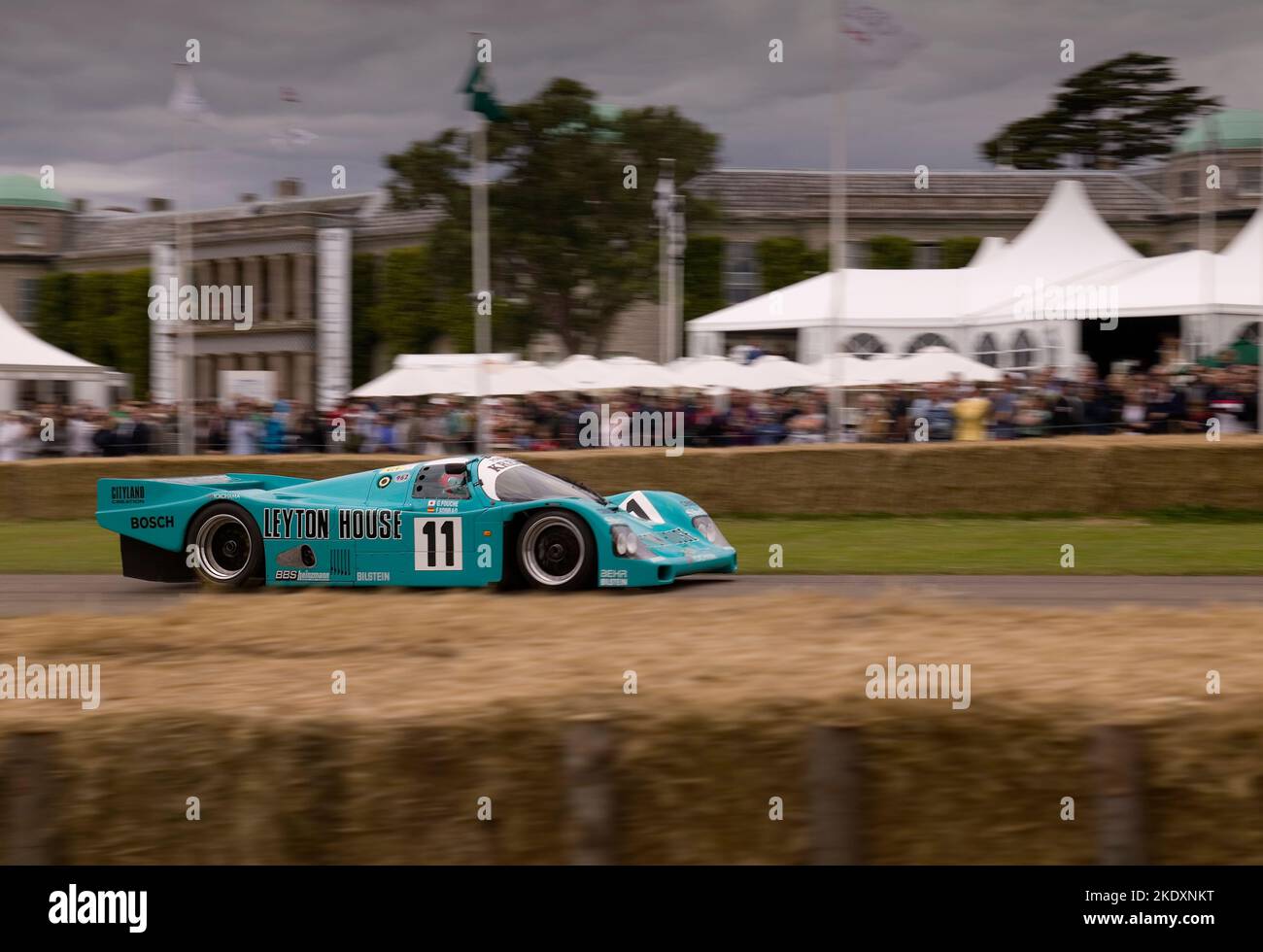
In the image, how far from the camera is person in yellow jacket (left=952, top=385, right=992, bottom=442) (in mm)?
19406

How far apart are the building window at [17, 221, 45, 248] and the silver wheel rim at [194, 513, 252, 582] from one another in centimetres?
5625

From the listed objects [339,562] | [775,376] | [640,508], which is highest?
[775,376]

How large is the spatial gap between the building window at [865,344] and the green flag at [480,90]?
1216 centimetres

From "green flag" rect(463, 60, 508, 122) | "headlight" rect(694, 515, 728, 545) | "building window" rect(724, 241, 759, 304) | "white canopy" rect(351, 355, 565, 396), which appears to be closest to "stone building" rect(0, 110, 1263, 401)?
"building window" rect(724, 241, 759, 304)

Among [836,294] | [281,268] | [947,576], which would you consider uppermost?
[281,268]

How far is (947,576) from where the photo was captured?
12430 millimetres

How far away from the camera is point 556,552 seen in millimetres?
11195

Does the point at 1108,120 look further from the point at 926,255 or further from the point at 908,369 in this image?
the point at 908,369

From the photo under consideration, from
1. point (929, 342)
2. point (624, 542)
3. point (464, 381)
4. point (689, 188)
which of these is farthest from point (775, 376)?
point (689, 188)

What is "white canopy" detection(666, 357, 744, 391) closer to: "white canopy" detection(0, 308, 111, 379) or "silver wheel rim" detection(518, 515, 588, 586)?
"silver wheel rim" detection(518, 515, 588, 586)

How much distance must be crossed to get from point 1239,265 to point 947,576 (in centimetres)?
1867

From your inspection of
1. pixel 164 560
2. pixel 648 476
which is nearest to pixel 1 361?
pixel 648 476

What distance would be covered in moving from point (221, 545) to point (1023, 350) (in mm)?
20988

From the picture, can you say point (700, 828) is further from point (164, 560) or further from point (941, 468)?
point (941, 468)
